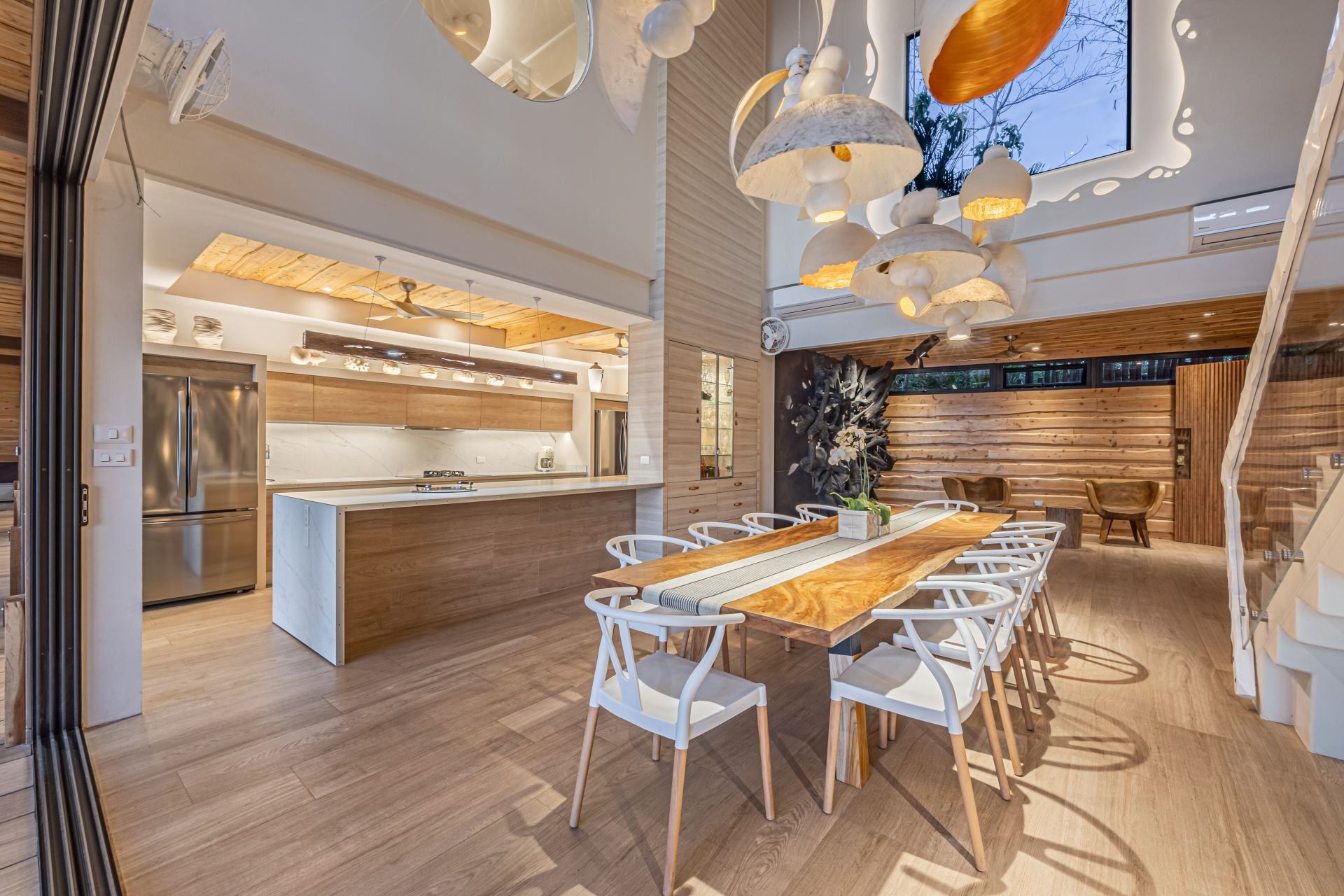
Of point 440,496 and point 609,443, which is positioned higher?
point 609,443

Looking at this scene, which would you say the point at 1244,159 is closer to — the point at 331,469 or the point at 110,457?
the point at 110,457

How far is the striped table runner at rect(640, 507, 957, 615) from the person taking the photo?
6.25 ft

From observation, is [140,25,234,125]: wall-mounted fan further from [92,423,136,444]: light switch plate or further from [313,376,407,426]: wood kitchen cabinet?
[313,376,407,426]: wood kitchen cabinet

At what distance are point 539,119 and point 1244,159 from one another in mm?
5189

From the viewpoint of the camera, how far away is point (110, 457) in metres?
2.47

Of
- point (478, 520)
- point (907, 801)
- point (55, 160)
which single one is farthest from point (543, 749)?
point (55, 160)

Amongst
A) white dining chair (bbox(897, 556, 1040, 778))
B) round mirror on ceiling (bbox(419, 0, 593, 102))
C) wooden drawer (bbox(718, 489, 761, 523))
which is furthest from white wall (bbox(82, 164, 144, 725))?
wooden drawer (bbox(718, 489, 761, 523))

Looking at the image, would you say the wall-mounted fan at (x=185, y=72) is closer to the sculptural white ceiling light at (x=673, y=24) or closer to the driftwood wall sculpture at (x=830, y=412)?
the sculptural white ceiling light at (x=673, y=24)

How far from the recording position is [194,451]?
4.19m

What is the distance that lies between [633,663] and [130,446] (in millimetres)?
2505

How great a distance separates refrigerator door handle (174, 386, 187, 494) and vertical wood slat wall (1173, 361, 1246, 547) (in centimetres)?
1055

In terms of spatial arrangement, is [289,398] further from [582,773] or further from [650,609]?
[582,773]

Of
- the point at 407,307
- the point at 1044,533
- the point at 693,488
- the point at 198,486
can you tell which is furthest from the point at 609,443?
the point at 1044,533

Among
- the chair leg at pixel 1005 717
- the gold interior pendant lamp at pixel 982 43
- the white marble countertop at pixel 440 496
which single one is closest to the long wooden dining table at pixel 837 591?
the chair leg at pixel 1005 717
